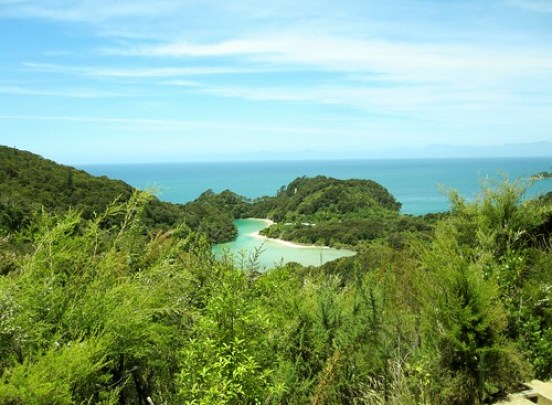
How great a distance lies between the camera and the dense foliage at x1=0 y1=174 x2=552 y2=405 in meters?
2.86

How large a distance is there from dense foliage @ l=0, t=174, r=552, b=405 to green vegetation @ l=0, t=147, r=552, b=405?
15mm

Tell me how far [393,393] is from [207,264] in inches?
78.2

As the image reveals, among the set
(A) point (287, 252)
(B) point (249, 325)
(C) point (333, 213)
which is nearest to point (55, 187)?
(A) point (287, 252)

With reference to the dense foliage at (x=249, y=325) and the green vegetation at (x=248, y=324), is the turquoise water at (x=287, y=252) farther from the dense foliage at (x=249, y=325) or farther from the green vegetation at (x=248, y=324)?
the dense foliage at (x=249, y=325)

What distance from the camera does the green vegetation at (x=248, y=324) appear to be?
2863 mm

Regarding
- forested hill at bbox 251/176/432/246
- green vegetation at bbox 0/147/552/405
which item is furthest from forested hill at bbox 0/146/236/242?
forested hill at bbox 251/176/432/246

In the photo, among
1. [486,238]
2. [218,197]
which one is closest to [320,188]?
[218,197]

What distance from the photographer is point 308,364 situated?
4.34 metres

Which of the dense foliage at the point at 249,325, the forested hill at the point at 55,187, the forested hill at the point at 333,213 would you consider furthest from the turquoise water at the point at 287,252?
the dense foliage at the point at 249,325

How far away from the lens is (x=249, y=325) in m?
3.26

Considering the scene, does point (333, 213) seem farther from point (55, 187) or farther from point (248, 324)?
point (248, 324)

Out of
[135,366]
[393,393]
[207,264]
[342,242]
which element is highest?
[207,264]

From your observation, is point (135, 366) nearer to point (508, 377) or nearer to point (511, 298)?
point (508, 377)

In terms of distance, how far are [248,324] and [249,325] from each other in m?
0.01
